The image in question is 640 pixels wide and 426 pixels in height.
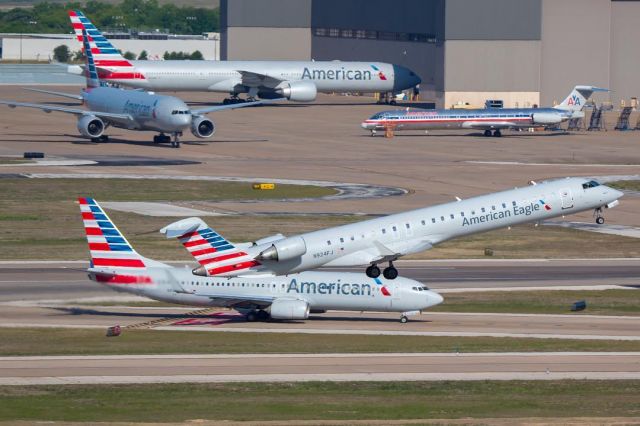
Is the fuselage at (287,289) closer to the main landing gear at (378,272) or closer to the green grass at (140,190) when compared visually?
the main landing gear at (378,272)

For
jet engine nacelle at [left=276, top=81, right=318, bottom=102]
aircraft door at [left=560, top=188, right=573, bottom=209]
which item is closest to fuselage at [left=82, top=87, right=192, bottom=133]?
jet engine nacelle at [left=276, top=81, right=318, bottom=102]

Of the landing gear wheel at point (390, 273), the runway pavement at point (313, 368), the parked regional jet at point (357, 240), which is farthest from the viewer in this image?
the landing gear wheel at point (390, 273)

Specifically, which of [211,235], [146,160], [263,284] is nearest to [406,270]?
[263,284]

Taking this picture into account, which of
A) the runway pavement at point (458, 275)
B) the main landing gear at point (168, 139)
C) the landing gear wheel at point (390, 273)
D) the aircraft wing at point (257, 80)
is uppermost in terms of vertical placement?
the aircraft wing at point (257, 80)

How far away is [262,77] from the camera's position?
180m

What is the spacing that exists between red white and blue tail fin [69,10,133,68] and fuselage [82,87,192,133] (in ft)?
42.7

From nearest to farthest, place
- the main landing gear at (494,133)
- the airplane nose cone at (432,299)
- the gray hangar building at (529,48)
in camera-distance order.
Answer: the airplane nose cone at (432,299) → the main landing gear at (494,133) → the gray hangar building at (529,48)

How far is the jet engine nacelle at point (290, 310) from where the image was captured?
6444 cm

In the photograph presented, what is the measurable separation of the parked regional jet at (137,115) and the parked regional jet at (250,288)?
209ft

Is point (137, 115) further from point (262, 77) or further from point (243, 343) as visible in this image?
point (243, 343)

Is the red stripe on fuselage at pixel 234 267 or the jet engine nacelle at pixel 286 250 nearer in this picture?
the jet engine nacelle at pixel 286 250

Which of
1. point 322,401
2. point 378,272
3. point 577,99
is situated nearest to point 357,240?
point 378,272

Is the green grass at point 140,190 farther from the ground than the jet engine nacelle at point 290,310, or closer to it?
farther from the ground

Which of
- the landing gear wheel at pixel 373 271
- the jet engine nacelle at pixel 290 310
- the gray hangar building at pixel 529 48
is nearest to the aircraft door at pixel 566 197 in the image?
the landing gear wheel at pixel 373 271
